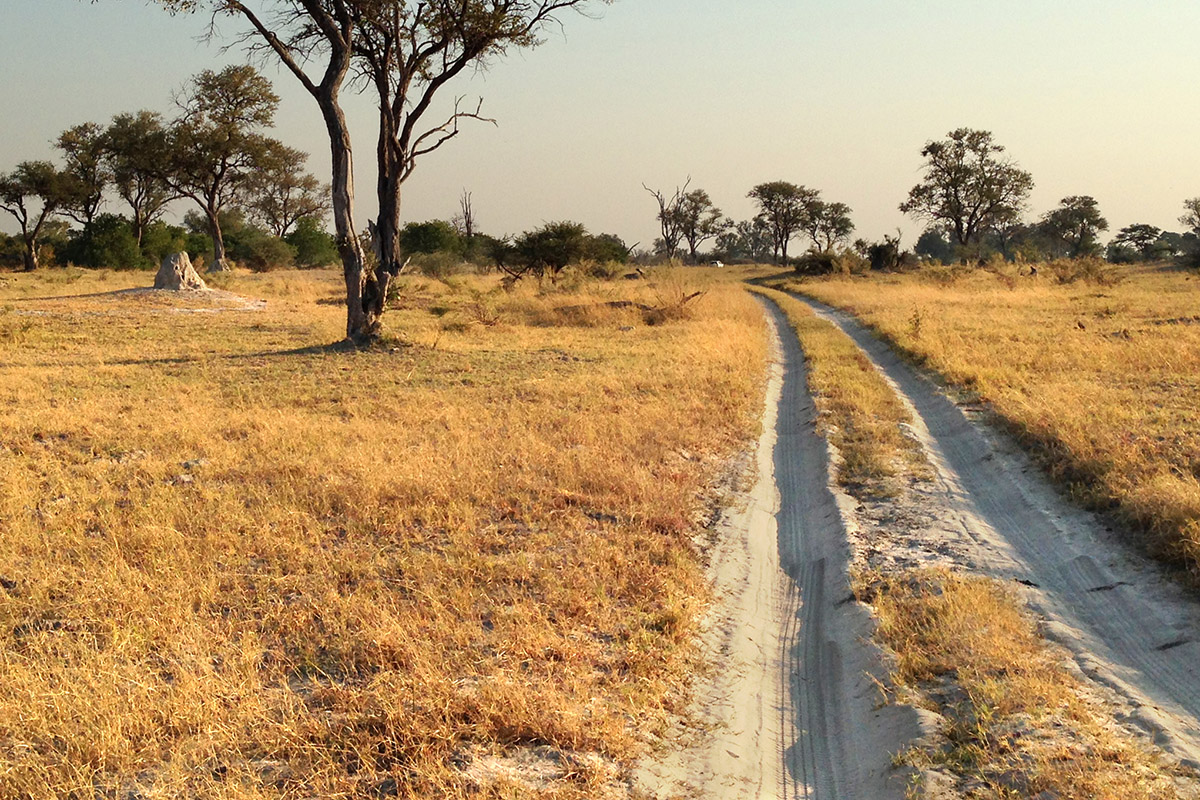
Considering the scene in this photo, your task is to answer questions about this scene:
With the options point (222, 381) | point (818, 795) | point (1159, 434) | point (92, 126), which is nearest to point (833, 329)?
point (1159, 434)

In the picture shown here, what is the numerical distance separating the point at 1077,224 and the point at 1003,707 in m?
74.3

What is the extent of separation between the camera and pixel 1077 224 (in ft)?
217

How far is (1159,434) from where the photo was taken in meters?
7.94

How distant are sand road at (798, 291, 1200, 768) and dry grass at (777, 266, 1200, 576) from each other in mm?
258

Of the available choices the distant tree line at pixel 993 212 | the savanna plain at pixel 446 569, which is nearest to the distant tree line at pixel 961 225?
the distant tree line at pixel 993 212

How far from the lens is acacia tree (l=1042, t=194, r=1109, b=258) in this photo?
2576 inches

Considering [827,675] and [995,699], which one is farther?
[827,675]

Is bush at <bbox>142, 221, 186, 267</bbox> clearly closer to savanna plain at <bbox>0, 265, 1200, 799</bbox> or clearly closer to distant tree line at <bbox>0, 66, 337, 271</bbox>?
distant tree line at <bbox>0, 66, 337, 271</bbox>

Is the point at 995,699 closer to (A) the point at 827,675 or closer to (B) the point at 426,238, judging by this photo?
(A) the point at 827,675

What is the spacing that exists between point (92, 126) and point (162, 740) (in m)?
50.9

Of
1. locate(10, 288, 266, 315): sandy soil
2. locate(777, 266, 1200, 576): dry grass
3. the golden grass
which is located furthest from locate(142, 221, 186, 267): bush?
the golden grass

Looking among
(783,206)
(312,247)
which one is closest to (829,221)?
(783,206)

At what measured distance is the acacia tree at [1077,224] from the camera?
65.4 metres

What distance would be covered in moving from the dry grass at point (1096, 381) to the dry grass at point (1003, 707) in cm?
160
